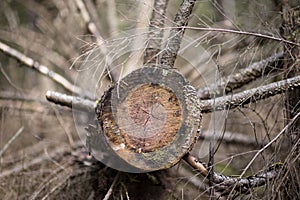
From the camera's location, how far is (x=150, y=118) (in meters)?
3.81

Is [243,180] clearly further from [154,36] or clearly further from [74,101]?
[74,101]

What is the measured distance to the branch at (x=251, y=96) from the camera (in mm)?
4051

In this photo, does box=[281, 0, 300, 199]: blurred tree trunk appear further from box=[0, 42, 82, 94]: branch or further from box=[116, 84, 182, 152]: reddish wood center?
box=[0, 42, 82, 94]: branch

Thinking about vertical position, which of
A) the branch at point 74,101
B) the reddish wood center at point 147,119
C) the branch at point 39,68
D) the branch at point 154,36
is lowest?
the reddish wood center at point 147,119

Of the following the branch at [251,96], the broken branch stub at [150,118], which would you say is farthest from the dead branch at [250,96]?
the broken branch stub at [150,118]

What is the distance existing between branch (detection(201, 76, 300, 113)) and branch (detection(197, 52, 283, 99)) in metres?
0.20

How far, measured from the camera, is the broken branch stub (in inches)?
150

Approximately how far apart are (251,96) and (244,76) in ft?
2.58

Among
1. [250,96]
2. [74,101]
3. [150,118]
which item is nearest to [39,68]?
[74,101]

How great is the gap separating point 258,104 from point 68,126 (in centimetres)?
223

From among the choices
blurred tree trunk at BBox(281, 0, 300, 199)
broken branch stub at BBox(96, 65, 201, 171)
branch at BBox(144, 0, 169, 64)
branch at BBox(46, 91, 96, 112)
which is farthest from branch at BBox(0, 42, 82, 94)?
blurred tree trunk at BBox(281, 0, 300, 199)

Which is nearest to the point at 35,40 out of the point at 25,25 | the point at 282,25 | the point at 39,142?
the point at 25,25

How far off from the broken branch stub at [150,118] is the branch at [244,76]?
639mm

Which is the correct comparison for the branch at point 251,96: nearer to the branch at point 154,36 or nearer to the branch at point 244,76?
the branch at point 244,76
